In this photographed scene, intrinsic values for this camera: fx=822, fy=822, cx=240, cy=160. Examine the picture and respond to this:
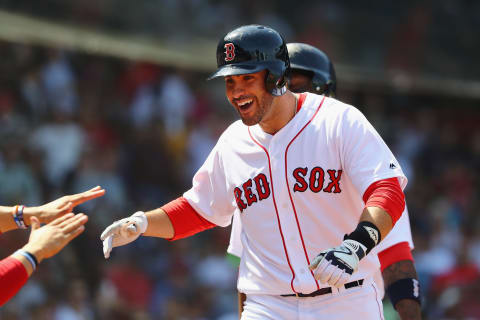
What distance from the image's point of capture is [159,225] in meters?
4.14

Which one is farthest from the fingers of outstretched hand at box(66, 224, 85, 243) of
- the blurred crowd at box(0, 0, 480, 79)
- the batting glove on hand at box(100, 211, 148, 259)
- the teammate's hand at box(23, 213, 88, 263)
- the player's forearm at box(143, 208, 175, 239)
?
the blurred crowd at box(0, 0, 480, 79)

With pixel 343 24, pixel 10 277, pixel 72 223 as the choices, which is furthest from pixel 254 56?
pixel 343 24

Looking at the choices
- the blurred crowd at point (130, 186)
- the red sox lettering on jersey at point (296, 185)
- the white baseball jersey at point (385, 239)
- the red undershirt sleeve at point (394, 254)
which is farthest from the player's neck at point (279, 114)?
the blurred crowd at point (130, 186)

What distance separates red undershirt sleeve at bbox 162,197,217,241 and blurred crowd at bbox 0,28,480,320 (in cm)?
387

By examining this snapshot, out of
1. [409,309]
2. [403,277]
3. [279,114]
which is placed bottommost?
[409,309]

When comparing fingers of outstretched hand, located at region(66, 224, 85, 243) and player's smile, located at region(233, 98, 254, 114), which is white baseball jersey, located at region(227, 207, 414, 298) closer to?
player's smile, located at region(233, 98, 254, 114)

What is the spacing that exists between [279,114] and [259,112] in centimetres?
16

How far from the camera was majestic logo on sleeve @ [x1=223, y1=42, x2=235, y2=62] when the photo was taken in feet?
12.8

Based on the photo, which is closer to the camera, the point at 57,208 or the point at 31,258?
the point at 31,258

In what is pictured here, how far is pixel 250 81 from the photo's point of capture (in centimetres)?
389

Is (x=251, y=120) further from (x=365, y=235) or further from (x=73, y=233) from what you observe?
(x=73, y=233)

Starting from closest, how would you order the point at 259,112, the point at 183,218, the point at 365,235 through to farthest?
the point at 365,235 → the point at 259,112 → the point at 183,218

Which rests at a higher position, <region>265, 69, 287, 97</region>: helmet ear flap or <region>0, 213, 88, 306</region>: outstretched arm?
<region>265, 69, 287, 97</region>: helmet ear flap

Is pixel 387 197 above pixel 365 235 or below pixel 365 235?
above
